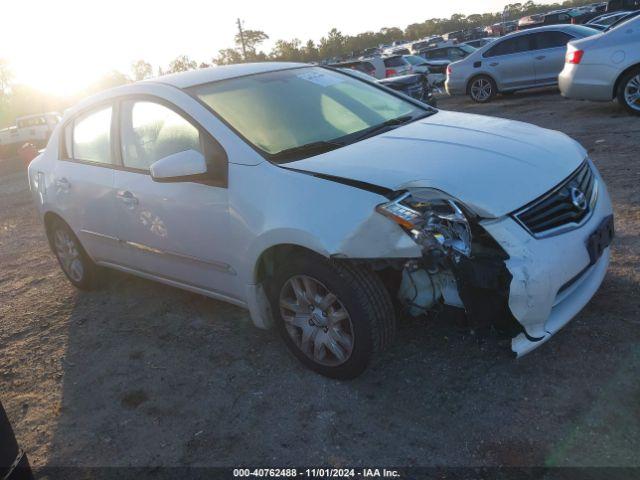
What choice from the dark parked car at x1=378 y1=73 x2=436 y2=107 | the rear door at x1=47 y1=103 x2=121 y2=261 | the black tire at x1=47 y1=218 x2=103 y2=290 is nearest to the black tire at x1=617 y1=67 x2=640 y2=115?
the dark parked car at x1=378 y1=73 x2=436 y2=107

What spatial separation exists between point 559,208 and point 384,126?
4.15 ft

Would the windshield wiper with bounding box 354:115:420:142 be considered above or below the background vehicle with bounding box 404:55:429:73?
above

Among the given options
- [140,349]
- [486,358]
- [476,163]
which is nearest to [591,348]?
[486,358]

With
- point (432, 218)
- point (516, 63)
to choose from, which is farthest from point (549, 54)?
point (432, 218)

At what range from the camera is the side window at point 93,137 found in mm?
4121

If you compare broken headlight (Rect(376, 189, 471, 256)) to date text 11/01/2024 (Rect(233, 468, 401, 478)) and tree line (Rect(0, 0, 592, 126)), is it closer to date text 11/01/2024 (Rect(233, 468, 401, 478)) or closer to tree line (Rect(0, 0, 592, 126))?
date text 11/01/2024 (Rect(233, 468, 401, 478))

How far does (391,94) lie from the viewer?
429 centimetres

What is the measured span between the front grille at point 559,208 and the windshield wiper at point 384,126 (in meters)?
1.13

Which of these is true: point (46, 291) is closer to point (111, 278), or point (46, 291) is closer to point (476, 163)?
point (111, 278)

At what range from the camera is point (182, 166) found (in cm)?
317

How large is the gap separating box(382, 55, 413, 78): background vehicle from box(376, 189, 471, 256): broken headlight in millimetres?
17444

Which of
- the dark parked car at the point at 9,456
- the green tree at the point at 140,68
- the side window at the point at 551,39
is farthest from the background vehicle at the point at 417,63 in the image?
the green tree at the point at 140,68

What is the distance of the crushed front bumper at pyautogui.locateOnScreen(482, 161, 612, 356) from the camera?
2510 millimetres

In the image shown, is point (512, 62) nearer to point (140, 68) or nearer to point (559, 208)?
point (559, 208)
